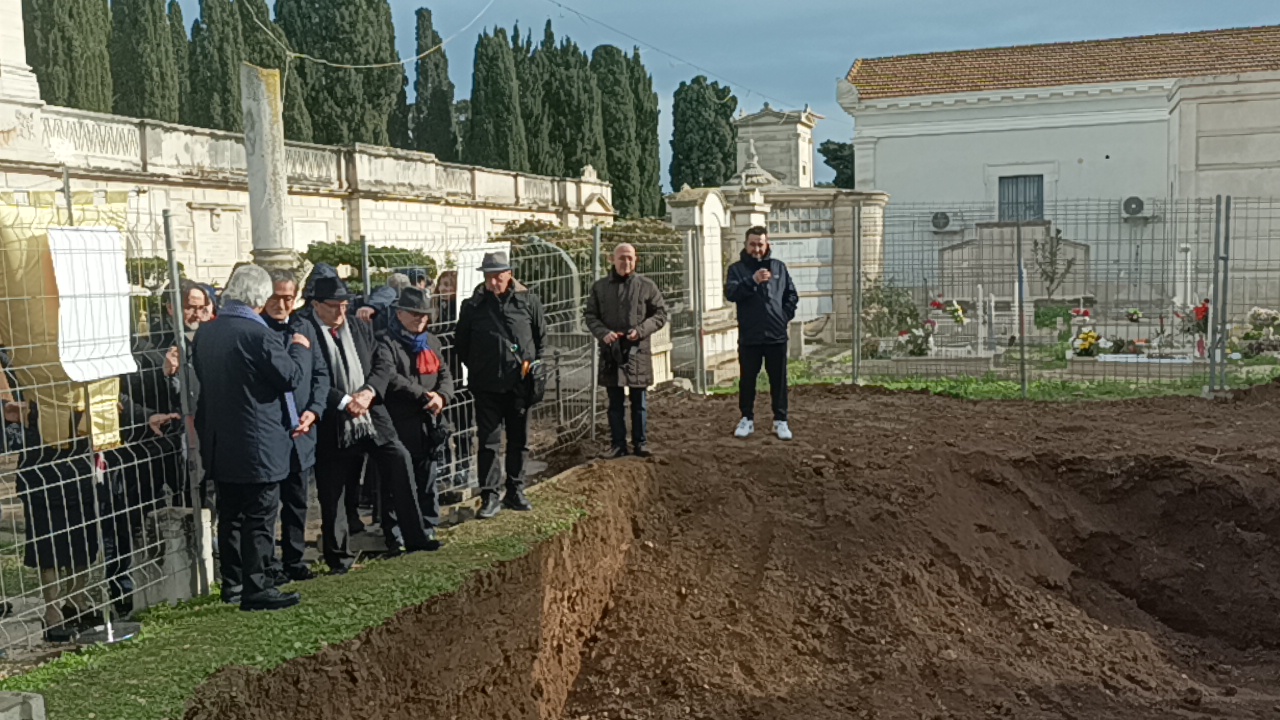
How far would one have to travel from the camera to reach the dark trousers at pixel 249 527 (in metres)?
5.46

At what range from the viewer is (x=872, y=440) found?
31.5ft

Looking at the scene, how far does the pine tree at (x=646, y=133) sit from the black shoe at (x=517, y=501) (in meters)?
38.5

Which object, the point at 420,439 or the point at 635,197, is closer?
the point at 420,439

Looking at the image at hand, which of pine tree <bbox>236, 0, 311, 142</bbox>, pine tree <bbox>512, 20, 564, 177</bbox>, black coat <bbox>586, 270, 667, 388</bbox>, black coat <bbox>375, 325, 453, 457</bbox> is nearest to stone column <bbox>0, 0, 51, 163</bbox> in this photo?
pine tree <bbox>236, 0, 311, 142</bbox>

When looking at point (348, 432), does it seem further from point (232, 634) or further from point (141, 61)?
point (141, 61)

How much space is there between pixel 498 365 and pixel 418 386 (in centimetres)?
76

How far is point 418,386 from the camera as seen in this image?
6875mm

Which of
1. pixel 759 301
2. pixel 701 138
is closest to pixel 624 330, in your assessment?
pixel 759 301

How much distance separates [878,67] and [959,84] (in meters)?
3.49

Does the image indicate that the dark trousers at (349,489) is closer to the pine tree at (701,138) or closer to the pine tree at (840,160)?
the pine tree at (701,138)

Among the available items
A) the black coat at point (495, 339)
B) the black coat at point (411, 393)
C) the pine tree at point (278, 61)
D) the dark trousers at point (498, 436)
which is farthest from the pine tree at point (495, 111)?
the black coat at point (411, 393)

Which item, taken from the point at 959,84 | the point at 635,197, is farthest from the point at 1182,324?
the point at 635,197

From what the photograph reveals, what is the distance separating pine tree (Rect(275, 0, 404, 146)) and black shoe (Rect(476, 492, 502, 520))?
28.6m

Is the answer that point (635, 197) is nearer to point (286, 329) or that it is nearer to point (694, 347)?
point (694, 347)
